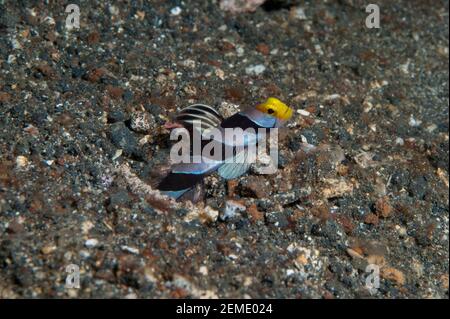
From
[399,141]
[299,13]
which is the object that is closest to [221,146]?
[399,141]

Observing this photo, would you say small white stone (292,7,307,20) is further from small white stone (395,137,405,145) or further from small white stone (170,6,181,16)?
small white stone (395,137,405,145)

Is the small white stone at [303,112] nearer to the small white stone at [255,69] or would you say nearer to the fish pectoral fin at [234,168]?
the small white stone at [255,69]

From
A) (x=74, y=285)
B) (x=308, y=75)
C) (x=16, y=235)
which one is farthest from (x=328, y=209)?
(x=16, y=235)

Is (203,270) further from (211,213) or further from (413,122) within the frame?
(413,122)

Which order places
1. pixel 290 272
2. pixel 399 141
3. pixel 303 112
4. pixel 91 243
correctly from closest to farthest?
pixel 91 243, pixel 290 272, pixel 303 112, pixel 399 141

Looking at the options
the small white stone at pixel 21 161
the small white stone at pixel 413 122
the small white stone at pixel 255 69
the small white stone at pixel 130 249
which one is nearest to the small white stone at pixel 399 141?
the small white stone at pixel 413 122

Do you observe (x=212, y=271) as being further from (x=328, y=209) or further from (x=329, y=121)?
(x=329, y=121)
